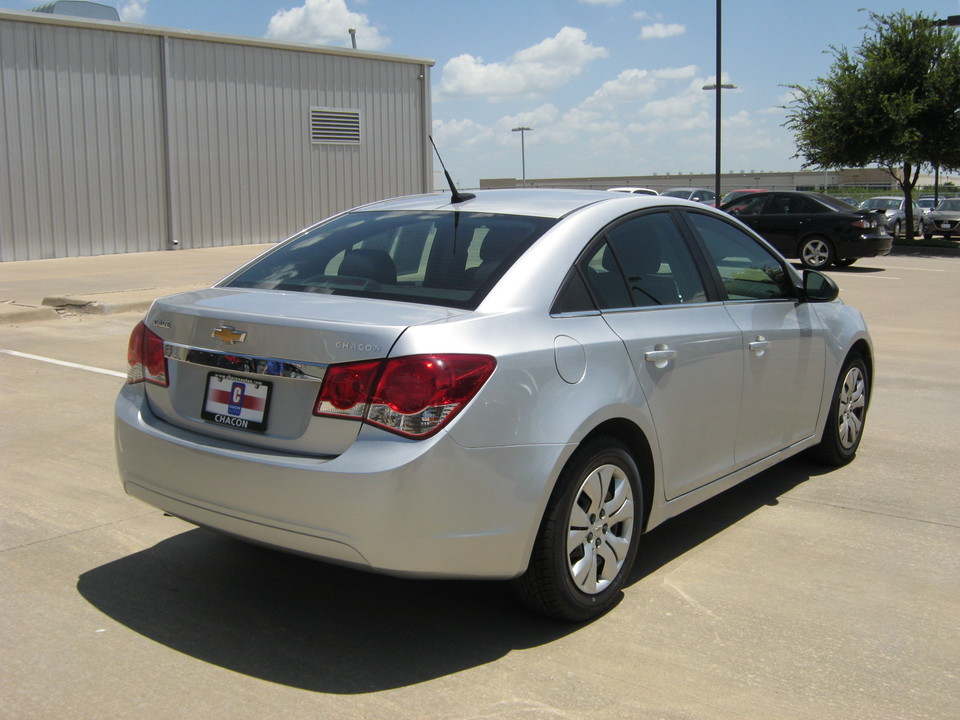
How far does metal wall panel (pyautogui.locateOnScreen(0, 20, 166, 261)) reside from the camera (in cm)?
1981

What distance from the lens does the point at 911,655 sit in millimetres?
3506

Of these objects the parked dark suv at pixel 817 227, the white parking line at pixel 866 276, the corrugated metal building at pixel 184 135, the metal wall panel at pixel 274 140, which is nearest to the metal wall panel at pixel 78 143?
the corrugated metal building at pixel 184 135

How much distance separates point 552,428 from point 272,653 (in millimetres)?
1249

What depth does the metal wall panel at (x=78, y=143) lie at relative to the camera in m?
19.8

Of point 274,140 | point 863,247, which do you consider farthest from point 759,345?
point 274,140

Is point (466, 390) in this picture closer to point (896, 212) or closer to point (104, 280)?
point (104, 280)

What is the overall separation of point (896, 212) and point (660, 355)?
99.9ft

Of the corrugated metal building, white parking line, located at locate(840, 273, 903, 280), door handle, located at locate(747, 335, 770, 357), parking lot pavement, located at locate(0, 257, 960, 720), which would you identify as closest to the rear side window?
door handle, located at locate(747, 335, 770, 357)

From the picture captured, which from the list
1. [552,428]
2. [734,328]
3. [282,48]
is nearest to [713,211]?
[734,328]

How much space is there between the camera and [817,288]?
5.33 metres

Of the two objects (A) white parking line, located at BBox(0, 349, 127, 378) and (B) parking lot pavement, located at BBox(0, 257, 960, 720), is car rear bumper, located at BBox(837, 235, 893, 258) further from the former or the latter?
(A) white parking line, located at BBox(0, 349, 127, 378)

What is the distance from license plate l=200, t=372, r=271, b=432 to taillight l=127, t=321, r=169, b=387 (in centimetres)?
28

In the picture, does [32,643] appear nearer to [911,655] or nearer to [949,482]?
[911,655]

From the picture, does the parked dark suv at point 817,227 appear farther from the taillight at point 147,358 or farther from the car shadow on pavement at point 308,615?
the taillight at point 147,358
